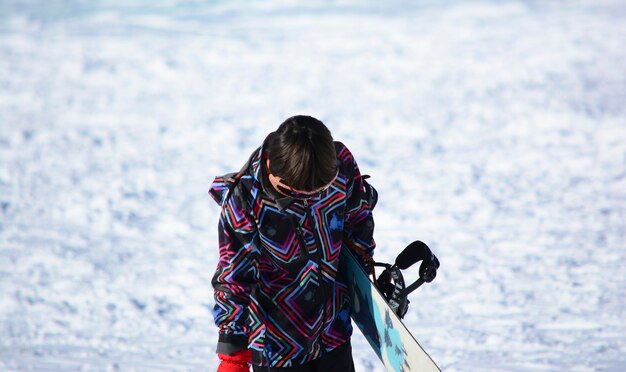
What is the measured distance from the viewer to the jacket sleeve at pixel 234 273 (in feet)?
6.28

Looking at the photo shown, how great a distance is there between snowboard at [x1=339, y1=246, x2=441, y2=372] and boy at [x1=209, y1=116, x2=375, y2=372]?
0.05 meters

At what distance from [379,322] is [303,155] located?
2.13 ft

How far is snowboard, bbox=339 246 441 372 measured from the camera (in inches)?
80.2

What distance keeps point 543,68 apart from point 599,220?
161 inches

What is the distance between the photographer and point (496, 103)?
8055 mm

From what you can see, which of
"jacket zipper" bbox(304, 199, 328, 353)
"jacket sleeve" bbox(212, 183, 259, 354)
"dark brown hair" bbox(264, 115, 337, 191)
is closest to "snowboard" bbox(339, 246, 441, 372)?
"jacket zipper" bbox(304, 199, 328, 353)

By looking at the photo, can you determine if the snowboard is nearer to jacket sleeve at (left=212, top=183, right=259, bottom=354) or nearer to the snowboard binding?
the snowboard binding

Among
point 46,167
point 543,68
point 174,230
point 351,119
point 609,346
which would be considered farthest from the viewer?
point 543,68

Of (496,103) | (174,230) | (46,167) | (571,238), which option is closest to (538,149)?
(496,103)

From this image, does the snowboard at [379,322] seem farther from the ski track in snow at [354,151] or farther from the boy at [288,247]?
the ski track in snow at [354,151]

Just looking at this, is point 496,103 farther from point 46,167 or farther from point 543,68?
point 46,167

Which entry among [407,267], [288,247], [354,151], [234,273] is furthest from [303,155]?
[354,151]

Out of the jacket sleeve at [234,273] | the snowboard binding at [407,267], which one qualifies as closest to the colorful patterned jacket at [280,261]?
the jacket sleeve at [234,273]

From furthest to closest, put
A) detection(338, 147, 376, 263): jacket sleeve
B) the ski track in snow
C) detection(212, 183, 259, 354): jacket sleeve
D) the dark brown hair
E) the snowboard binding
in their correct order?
the ski track in snow → the snowboard binding → detection(338, 147, 376, 263): jacket sleeve → detection(212, 183, 259, 354): jacket sleeve → the dark brown hair
